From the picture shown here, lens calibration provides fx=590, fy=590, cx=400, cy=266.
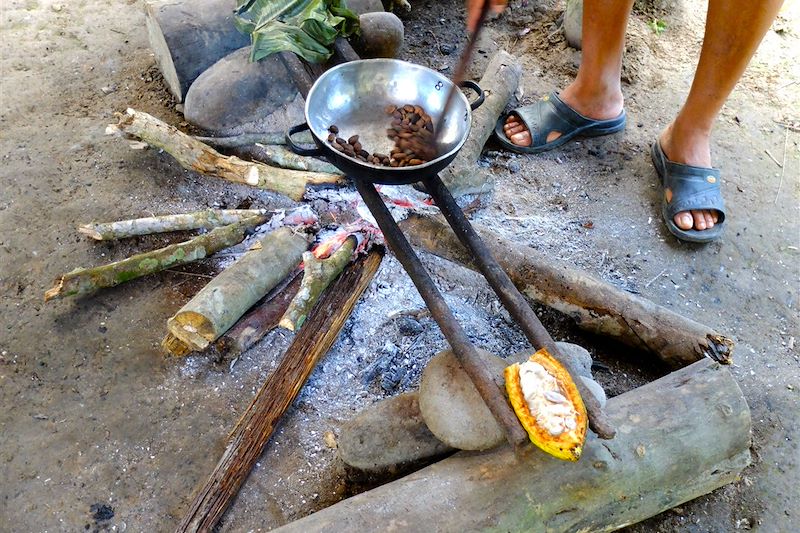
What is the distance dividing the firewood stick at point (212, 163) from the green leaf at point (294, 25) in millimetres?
536

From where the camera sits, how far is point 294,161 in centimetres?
288

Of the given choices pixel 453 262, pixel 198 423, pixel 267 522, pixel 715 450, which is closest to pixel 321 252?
pixel 453 262

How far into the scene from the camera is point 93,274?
2314 millimetres

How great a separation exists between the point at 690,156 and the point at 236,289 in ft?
7.55

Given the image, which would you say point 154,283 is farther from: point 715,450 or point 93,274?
point 715,450

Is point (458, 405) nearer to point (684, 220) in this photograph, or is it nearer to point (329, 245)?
point (329, 245)

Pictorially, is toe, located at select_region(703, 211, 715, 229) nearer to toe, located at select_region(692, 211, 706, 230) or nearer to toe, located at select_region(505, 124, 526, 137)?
toe, located at select_region(692, 211, 706, 230)

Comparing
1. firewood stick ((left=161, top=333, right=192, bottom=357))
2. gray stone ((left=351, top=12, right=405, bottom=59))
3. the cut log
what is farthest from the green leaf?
firewood stick ((left=161, top=333, right=192, bottom=357))

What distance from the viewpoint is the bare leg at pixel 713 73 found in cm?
248

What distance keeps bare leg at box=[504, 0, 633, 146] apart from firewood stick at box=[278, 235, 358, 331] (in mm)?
1375

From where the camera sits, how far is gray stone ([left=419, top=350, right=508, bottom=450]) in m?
1.67

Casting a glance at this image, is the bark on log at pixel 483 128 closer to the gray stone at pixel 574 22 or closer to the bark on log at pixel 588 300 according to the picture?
the bark on log at pixel 588 300

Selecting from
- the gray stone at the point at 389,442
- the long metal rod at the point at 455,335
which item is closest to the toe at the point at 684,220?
the long metal rod at the point at 455,335

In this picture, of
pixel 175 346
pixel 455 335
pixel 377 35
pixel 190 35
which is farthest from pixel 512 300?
pixel 190 35
